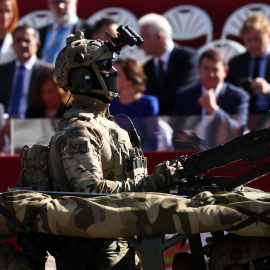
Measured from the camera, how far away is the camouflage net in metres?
6.43

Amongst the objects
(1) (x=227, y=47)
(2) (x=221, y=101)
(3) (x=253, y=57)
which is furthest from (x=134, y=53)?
(2) (x=221, y=101)

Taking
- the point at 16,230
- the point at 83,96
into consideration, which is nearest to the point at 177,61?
the point at 83,96

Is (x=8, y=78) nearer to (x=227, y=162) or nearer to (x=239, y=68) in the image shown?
(x=239, y=68)

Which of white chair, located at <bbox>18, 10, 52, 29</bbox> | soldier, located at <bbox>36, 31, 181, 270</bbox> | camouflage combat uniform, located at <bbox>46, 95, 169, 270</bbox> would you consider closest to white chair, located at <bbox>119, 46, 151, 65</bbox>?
white chair, located at <bbox>18, 10, 52, 29</bbox>

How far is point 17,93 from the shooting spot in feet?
39.8

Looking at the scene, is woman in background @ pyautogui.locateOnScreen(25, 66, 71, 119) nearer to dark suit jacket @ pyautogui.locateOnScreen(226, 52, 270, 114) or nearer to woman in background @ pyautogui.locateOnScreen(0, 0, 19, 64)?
woman in background @ pyautogui.locateOnScreen(0, 0, 19, 64)

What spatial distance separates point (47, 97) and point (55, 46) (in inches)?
63.5

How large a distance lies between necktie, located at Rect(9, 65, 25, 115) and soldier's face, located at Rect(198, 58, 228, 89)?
96.4 inches

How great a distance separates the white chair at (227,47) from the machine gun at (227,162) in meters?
5.32

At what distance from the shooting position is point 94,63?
25.1ft

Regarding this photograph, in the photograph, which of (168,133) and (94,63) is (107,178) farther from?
(168,133)

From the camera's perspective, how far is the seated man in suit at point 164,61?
11922 mm

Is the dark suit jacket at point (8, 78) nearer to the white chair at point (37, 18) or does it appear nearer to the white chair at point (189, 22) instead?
the white chair at point (37, 18)

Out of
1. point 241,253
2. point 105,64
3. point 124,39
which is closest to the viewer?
point 241,253
